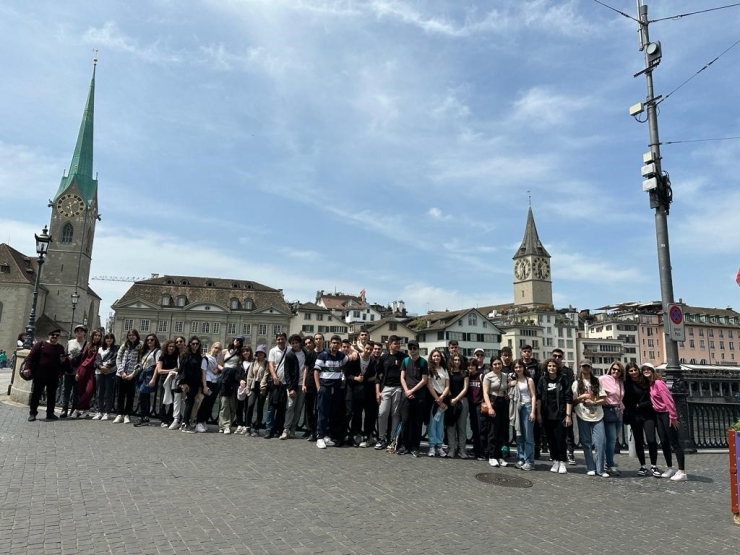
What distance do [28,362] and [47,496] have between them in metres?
7.33

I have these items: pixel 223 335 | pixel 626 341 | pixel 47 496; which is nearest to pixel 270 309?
pixel 223 335

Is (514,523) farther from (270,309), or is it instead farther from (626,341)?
(626,341)

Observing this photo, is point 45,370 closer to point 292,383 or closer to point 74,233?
point 292,383

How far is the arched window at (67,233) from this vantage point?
81.0m

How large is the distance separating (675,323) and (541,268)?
14590cm

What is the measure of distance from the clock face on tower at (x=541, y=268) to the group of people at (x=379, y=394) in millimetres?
145029

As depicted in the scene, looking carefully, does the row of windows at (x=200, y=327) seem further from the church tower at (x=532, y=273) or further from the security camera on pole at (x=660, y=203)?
the church tower at (x=532, y=273)

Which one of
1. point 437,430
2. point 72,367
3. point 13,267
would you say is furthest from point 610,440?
point 13,267

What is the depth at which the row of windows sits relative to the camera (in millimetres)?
80500

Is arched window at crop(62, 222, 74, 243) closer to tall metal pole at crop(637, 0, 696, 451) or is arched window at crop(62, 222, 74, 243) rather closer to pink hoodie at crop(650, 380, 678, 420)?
tall metal pole at crop(637, 0, 696, 451)

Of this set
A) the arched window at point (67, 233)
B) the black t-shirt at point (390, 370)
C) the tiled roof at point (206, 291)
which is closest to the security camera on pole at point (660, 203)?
the black t-shirt at point (390, 370)

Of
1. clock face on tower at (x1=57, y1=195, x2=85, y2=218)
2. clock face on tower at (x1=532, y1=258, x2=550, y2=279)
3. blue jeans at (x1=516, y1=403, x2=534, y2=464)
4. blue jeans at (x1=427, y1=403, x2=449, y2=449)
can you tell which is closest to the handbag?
blue jeans at (x1=516, y1=403, x2=534, y2=464)

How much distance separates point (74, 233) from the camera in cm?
8162

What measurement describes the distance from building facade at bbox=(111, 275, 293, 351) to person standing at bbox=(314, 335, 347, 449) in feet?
234
